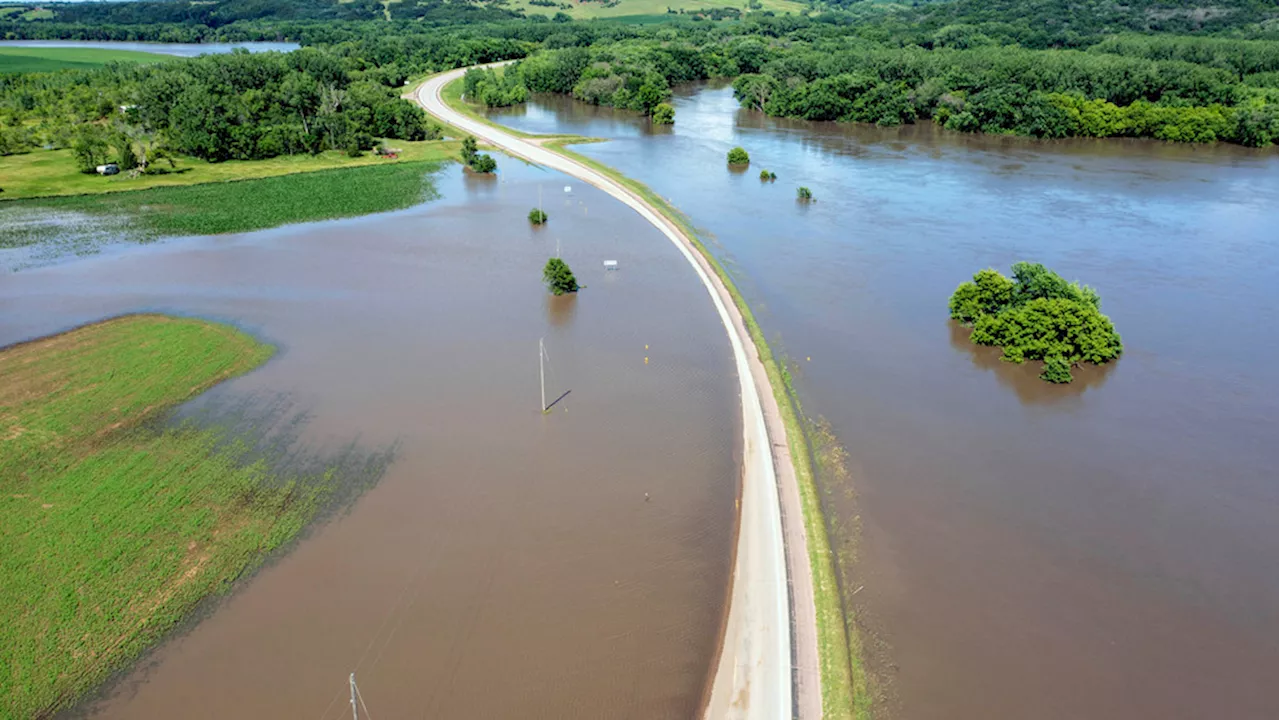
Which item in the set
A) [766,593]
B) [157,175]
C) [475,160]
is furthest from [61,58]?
[766,593]

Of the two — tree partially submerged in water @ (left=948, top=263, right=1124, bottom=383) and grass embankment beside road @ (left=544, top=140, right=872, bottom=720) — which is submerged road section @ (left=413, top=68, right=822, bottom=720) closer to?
grass embankment beside road @ (left=544, top=140, right=872, bottom=720)

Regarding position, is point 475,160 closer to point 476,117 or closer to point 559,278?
point 476,117

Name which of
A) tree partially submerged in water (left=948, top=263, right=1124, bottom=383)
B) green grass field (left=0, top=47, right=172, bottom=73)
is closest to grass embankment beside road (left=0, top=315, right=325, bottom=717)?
tree partially submerged in water (left=948, top=263, right=1124, bottom=383)

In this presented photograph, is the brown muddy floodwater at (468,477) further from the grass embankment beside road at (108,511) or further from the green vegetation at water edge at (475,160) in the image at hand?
the green vegetation at water edge at (475,160)

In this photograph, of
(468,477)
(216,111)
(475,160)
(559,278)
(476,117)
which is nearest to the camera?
(468,477)

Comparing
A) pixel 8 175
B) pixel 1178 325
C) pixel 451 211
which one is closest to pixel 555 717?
pixel 1178 325

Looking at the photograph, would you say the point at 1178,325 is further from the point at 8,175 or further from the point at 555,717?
the point at 8,175
